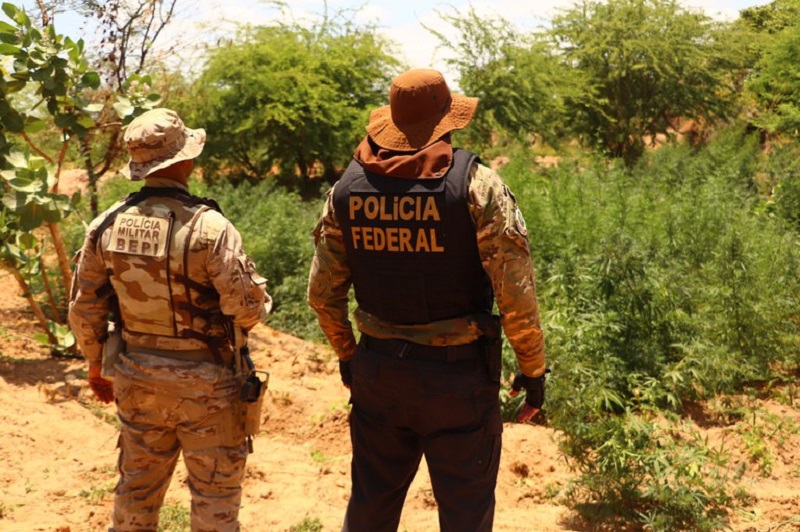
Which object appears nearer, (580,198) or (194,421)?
(194,421)

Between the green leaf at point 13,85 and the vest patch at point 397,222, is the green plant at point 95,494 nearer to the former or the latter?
the vest patch at point 397,222

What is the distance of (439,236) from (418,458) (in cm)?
81

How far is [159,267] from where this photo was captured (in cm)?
307

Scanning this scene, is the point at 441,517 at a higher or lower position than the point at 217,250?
lower

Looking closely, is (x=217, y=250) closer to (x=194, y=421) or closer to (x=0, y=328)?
(x=194, y=421)

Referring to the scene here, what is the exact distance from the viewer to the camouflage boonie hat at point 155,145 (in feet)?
10.3

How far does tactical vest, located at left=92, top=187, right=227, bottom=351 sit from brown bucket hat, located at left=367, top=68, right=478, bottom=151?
2.75ft

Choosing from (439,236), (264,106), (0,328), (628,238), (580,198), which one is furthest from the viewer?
(264,106)

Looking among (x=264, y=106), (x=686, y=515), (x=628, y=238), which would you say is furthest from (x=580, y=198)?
(x=264, y=106)

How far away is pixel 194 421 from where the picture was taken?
3.13 m

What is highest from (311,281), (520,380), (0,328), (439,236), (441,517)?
(439,236)

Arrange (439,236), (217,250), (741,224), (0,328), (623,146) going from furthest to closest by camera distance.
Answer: (623,146) → (0,328) → (741,224) → (217,250) → (439,236)

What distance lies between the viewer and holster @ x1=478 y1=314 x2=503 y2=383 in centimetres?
272

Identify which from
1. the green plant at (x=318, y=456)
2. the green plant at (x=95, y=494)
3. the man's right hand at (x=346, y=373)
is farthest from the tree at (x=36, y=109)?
the man's right hand at (x=346, y=373)
